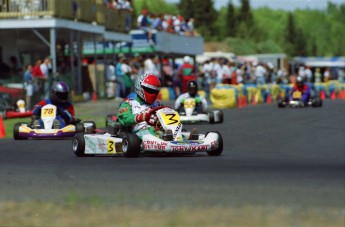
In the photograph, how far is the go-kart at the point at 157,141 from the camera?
486 inches

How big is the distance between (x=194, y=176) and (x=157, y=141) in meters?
2.52

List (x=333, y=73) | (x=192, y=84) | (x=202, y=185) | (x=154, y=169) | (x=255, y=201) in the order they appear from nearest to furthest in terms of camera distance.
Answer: (x=255, y=201) < (x=202, y=185) < (x=154, y=169) < (x=192, y=84) < (x=333, y=73)

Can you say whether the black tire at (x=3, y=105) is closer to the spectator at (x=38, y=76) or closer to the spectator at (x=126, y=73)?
the spectator at (x=38, y=76)

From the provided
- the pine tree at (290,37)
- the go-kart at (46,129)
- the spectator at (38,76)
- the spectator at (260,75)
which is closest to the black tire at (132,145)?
the go-kart at (46,129)

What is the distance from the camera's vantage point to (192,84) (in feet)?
75.0

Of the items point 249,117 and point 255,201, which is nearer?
point 255,201

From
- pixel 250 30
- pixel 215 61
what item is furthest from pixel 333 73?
pixel 215 61

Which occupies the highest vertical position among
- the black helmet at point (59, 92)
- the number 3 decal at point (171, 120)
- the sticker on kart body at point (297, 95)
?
the black helmet at point (59, 92)

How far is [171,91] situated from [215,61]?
2088 mm

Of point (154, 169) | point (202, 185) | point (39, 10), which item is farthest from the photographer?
point (39, 10)

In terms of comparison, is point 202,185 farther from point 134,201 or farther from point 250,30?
point 250,30

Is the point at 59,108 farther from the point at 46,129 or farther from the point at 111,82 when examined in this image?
the point at 111,82

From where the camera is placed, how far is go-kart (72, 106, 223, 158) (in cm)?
1234

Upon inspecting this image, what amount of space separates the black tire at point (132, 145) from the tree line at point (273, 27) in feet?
304
